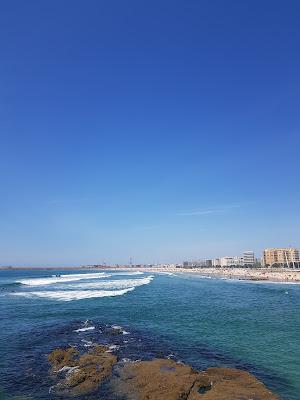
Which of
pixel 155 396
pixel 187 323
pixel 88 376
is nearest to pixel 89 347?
pixel 88 376

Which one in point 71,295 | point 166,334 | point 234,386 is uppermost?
point 71,295

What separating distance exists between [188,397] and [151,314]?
24.3 metres

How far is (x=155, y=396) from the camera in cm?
1606

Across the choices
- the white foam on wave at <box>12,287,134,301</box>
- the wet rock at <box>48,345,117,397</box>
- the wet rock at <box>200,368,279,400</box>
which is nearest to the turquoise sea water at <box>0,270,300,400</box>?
the wet rock at <box>48,345,117,397</box>

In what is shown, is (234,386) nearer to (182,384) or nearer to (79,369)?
(182,384)

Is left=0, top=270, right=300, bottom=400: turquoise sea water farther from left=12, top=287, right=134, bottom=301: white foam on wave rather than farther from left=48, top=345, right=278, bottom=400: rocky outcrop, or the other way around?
left=12, top=287, right=134, bottom=301: white foam on wave

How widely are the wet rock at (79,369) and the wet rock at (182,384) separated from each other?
1044mm

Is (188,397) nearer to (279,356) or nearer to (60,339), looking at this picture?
(279,356)

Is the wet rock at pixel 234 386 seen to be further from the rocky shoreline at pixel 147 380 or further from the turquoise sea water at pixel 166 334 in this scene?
the turquoise sea water at pixel 166 334

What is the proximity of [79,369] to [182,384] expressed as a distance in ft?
21.1

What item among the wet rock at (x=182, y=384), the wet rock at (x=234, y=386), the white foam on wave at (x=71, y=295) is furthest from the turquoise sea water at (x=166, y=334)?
the white foam on wave at (x=71, y=295)

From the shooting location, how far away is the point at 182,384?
17172mm

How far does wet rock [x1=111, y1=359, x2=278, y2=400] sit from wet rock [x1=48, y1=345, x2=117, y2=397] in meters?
1.04

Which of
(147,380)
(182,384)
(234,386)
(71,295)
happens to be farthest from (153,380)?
(71,295)
